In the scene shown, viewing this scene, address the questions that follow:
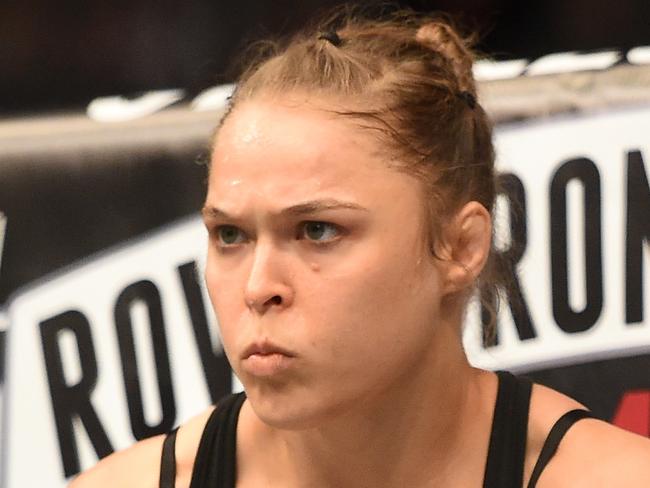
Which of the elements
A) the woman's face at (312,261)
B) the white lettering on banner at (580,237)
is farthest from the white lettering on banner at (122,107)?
the woman's face at (312,261)

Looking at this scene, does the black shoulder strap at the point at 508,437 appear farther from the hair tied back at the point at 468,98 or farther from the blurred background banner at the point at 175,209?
the blurred background banner at the point at 175,209

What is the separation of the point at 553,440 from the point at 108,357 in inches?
25.6

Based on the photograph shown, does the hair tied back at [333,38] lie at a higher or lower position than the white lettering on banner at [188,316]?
higher

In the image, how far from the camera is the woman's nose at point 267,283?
65 cm

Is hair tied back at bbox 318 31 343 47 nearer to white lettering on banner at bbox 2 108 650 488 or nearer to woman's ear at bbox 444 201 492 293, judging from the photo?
woman's ear at bbox 444 201 492 293

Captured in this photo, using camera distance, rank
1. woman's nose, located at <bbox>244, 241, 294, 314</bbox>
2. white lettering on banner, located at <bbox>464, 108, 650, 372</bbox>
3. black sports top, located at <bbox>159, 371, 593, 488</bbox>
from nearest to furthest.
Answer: woman's nose, located at <bbox>244, 241, 294, 314</bbox> → black sports top, located at <bbox>159, 371, 593, 488</bbox> → white lettering on banner, located at <bbox>464, 108, 650, 372</bbox>

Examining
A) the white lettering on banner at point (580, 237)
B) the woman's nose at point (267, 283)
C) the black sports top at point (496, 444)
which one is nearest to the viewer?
the woman's nose at point (267, 283)

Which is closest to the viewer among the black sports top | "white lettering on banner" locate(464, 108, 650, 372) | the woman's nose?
the woman's nose

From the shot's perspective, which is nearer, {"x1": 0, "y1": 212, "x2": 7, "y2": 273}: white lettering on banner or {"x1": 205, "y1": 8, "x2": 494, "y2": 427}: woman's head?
{"x1": 205, "y1": 8, "x2": 494, "y2": 427}: woman's head

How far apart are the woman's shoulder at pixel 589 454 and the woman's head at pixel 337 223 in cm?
12

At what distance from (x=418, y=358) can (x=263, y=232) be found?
0.16 m

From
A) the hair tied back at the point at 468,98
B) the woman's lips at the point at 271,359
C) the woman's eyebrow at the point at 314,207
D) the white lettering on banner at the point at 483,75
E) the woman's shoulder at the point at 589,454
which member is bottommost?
the woman's shoulder at the point at 589,454

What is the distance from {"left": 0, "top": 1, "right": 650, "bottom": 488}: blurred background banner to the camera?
1182 mm

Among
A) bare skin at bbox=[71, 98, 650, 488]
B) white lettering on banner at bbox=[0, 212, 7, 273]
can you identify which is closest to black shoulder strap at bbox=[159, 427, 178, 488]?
bare skin at bbox=[71, 98, 650, 488]
